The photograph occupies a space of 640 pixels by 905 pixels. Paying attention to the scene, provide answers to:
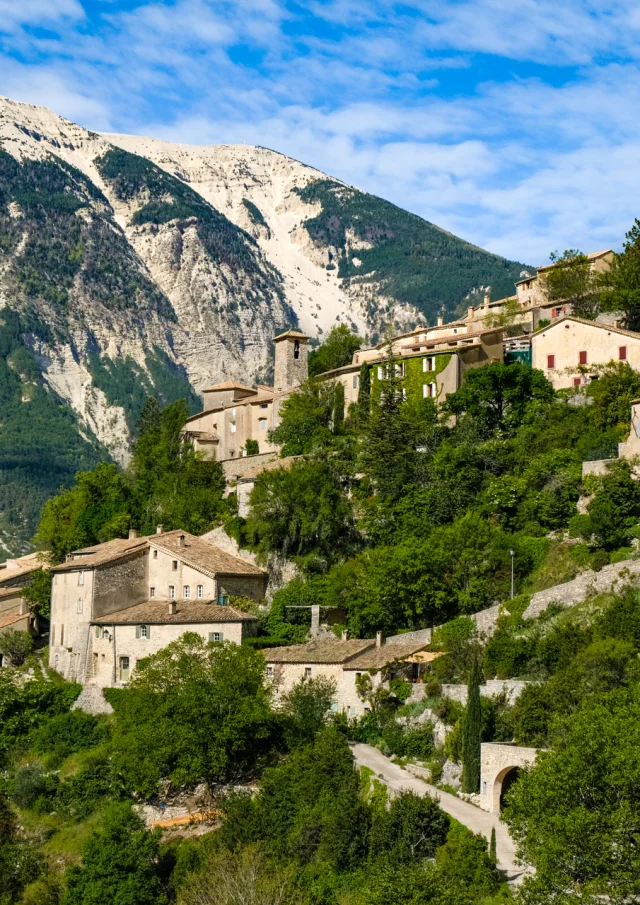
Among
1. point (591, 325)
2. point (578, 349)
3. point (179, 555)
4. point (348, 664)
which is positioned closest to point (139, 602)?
point (179, 555)

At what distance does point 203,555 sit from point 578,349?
80.1 ft

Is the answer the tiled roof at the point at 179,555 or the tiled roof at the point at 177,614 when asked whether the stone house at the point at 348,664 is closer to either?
the tiled roof at the point at 177,614

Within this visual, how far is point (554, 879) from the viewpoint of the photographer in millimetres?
30125

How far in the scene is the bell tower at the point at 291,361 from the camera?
90506 millimetres

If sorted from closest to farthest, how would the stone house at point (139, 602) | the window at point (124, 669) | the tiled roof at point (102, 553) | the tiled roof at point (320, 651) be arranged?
1. the tiled roof at point (320, 651)
2. the stone house at point (139, 602)
3. the window at point (124, 669)
4. the tiled roof at point (102, 553)

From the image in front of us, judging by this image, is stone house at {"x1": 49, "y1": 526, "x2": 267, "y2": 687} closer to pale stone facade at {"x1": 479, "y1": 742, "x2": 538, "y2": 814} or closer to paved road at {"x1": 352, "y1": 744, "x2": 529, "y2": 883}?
paved road at {"x1": 352, "y1": 744, "x2": 529, "y2": 883}

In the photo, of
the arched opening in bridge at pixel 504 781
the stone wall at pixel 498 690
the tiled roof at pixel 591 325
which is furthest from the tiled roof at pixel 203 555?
the tiled roof at pixel 591 325

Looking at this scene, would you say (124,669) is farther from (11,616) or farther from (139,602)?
(11,616)

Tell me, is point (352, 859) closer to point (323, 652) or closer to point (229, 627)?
point (323, 652)

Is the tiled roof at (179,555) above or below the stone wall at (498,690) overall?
above

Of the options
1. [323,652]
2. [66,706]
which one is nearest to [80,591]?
[66,706]

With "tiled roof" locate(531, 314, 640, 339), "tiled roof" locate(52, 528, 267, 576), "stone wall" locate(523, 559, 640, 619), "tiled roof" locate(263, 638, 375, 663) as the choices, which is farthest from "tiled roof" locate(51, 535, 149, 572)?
"tiled roof" locate(531, 314, 640, 339)

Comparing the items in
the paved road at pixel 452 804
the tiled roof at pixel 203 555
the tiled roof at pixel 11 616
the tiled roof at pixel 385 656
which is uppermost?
the tiled roof at pixel 203 555

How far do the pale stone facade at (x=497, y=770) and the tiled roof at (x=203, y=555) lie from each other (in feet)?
71.8
